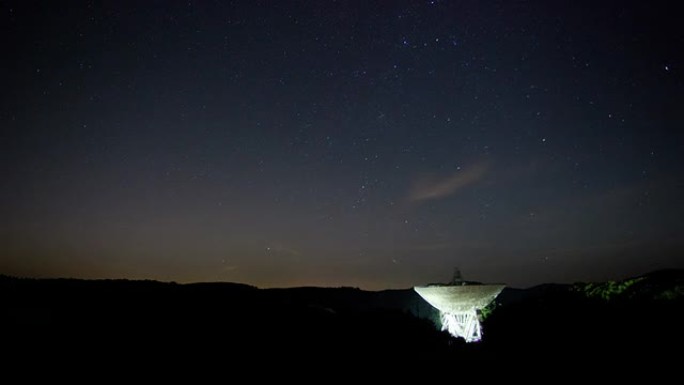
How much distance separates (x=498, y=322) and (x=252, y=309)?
11.4m

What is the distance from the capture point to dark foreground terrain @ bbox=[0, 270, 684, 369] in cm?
856

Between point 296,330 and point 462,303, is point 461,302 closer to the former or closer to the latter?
point 462,303

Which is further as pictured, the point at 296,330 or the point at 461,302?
the point at 461,302

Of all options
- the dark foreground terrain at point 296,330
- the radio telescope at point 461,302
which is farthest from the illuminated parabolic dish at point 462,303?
the dark foreground terrain at point 296,330

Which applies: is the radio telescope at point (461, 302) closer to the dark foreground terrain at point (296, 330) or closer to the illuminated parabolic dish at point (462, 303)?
the illuminated parabolic dish at point (462, 303)

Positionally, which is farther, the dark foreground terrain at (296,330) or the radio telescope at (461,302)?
the radio telescope at (461,302)

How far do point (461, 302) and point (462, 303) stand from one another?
0.15m

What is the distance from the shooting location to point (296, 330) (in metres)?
12.1

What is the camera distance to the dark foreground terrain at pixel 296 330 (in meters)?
8.56

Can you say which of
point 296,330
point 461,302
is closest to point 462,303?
point 461,302

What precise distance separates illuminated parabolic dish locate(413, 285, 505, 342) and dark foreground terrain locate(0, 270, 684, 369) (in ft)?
15.9

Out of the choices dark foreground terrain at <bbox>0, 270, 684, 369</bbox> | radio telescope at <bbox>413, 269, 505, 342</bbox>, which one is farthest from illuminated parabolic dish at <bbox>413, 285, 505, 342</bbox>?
dark foreground terrain at <bbox>0, 270, 684, 369</bbox>

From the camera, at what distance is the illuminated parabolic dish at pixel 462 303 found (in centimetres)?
2239

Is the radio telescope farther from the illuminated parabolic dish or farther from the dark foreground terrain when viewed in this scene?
the dark foreground terrain
